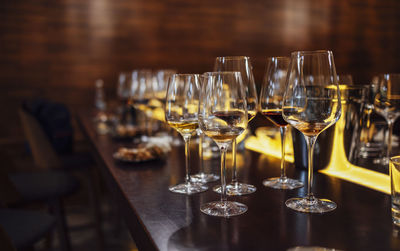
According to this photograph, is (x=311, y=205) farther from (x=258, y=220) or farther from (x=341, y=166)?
(x=341, y=166)

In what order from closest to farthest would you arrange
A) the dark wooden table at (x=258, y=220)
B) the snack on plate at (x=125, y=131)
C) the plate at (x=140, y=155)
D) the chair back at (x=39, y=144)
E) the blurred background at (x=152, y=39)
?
the dark wooden table at (x=258, y=220) < the plate at (x=140, y=155) < the snack on plate at (x=125, y=131) < the chair back at (x=39, y=144) < the blurred background at (x=152, y=39)

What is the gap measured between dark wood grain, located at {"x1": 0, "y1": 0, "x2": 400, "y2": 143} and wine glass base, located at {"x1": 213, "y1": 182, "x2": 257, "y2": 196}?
12.8 feet

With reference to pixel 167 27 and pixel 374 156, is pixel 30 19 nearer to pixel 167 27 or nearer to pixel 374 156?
pixel 167 27

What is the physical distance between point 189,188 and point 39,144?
1.64 meters

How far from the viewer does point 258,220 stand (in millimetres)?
721

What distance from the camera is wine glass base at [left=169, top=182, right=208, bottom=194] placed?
916 mm

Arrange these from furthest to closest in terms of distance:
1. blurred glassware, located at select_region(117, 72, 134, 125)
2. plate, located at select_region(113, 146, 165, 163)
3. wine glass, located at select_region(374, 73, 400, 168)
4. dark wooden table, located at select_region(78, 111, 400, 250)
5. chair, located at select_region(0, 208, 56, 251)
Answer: blurred glassware, located at select_region(117, 72, 134, 125)
chair, located at select_region(0, 208, 56, 251)
plate, located at select_region(113, 146, 165, 163)
wine glass, located at select_region(374, 73, 400, 168)
dark wooden table, located at select_region(78, 111, 400, 250)

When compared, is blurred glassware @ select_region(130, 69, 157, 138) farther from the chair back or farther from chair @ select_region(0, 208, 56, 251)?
the chair back

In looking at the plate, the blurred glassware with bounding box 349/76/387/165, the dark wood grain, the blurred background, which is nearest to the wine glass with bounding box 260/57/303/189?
the blurred glassware with bounding box 349/76/387/165

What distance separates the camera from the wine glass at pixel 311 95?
30.8 inches

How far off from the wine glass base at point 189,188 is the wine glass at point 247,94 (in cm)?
3

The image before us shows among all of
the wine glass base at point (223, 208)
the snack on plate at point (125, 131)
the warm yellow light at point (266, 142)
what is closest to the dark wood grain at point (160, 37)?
the snack on plate at point (125, 131)

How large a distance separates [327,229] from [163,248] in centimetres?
26

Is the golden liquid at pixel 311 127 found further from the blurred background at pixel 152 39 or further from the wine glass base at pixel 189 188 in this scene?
the blurred background at pixel 152 39
